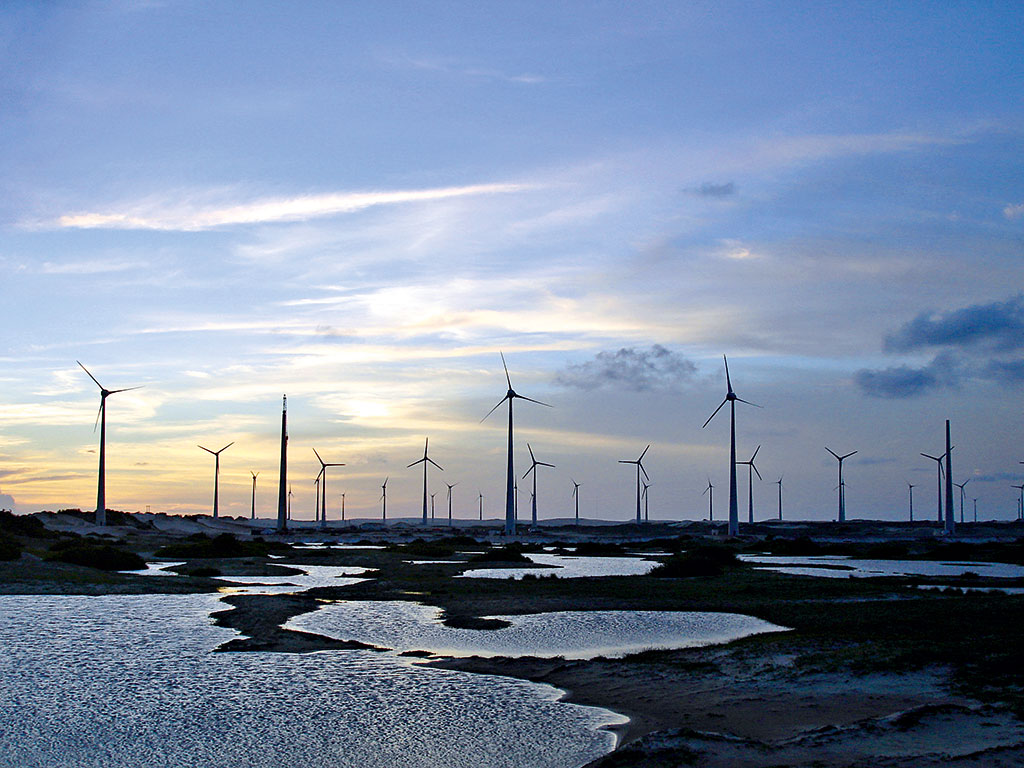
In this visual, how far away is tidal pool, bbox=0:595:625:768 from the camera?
16.9 meters

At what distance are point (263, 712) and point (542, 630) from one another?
14906mm

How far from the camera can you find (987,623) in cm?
3081

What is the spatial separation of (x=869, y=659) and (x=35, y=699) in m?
19.6

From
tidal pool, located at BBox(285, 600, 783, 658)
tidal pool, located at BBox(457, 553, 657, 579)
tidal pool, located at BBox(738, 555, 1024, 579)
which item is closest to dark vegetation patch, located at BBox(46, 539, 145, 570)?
tidal pool, located at BBox(457, 553, 657, 579)

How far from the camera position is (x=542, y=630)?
110 ft

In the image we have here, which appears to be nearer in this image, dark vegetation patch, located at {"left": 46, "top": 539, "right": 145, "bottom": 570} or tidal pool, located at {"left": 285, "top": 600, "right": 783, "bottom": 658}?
tidal pool, located at {"left": 285, "top": 600, "right": 783, "bottom": 658}

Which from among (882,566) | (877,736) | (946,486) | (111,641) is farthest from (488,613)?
(946,486)

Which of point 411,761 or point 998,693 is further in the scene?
point 998,693

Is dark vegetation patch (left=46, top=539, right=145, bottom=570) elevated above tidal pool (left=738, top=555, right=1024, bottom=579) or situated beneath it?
elevated above

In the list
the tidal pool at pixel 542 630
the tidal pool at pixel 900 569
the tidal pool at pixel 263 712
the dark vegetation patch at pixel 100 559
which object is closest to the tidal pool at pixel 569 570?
the tidal pool at pixel 900 569

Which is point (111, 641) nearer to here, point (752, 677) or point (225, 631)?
point (225, 631)

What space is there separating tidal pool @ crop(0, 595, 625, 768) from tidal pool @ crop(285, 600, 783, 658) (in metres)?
3.61

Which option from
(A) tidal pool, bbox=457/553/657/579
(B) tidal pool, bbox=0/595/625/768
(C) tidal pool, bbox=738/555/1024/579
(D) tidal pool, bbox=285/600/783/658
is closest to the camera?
(B) tidal pool, bbox=0/595/625/768

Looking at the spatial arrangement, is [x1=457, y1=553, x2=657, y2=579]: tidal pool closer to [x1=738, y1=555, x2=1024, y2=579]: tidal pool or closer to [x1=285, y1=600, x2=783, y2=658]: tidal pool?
[x1=738, y1=555, x2=1024, y2=579]: tidal pool
